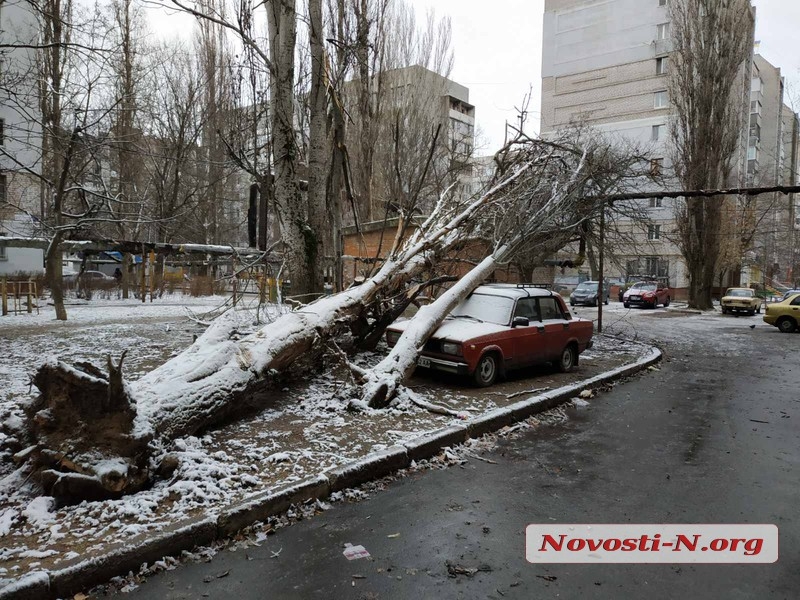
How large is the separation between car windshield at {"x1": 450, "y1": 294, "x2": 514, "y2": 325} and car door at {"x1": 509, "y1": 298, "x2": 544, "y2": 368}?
18 cm

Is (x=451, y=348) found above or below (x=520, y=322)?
below

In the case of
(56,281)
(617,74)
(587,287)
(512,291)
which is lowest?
(587,287)

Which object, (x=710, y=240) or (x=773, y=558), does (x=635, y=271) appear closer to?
(x=710, y=240)

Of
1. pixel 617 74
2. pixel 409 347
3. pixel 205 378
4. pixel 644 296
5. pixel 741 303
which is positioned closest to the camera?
pixel 205 378

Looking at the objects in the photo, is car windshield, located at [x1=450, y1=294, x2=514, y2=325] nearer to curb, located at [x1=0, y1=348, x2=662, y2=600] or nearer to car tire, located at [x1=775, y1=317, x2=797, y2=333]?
curb, located at [x1=0, y1=348, x2=662, y2=600]

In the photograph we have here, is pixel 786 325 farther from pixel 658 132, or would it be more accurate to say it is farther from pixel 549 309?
pixel 658 132

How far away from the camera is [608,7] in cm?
4491

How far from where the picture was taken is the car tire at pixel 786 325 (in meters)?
18.6

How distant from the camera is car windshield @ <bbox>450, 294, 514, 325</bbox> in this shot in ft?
28.0

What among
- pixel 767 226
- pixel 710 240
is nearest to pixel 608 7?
pixel 767 226

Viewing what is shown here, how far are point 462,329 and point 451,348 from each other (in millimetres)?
496

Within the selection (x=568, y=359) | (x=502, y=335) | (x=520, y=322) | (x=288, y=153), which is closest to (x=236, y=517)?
(x=502, y=335)

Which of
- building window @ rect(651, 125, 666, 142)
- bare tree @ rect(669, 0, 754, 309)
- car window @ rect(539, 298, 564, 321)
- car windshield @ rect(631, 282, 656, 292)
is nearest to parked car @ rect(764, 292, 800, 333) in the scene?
bare tree @ rect(669, 0, 754, 309)

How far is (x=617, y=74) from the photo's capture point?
44531mm
